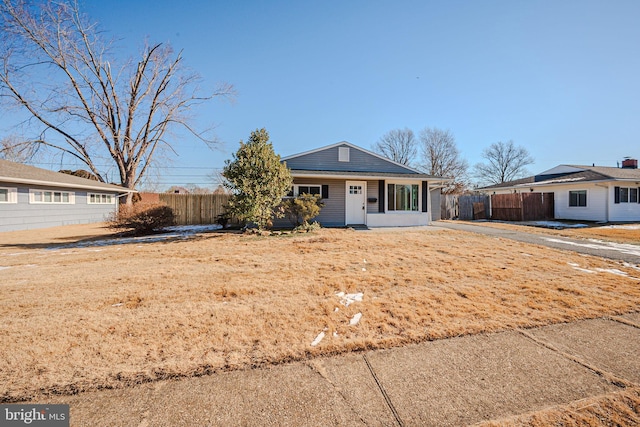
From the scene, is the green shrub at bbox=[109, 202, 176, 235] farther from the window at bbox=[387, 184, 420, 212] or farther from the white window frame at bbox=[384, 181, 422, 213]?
the window at bbox=[387, 184, 420, 212]

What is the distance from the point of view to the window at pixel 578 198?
18.3m

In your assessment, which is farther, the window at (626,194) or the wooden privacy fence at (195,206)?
the wooden privacy fence at (195,206)

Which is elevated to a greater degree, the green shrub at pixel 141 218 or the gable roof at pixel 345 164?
the gable roof at pixel 345 164

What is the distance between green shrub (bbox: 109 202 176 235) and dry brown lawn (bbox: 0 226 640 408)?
14.3 feet

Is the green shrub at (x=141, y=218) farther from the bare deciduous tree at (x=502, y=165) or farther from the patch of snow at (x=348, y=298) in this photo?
the bare deciduous tree at (x=502, y=165)

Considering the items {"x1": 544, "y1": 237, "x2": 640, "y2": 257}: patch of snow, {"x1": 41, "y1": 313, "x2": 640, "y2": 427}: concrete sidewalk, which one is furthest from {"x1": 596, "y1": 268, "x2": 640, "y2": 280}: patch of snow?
{"x1": 41, "y1": 313, "x2": 640, "y2": 427}: concrete sidewalk

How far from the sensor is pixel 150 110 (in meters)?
21.1

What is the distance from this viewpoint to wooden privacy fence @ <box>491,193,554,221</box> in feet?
65.2

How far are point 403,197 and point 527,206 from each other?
11.4 meters

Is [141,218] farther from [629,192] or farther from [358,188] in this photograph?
[629,192]

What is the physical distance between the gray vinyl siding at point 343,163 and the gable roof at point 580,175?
39.7 feet

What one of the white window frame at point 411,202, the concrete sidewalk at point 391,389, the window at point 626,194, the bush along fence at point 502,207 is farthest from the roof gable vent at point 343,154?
the window at point 626,194

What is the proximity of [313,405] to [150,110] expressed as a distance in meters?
24.9

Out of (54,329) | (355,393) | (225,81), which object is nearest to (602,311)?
(355,393)
